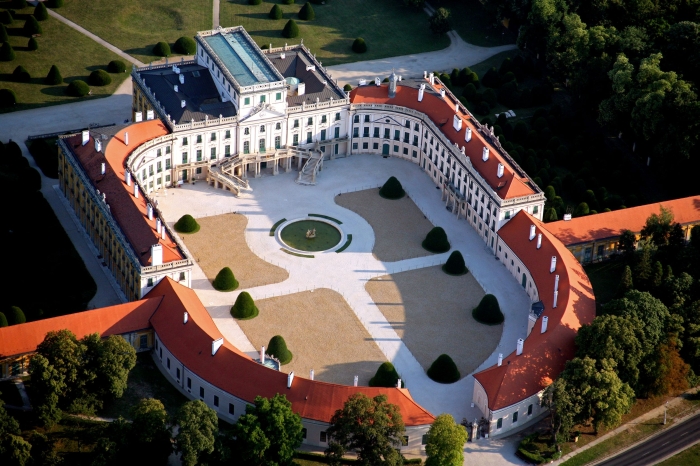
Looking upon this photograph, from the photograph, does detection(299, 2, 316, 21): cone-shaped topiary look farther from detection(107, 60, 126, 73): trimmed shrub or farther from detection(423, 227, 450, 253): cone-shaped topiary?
detection(423, 227, 450, 253): cone-shaped topiary

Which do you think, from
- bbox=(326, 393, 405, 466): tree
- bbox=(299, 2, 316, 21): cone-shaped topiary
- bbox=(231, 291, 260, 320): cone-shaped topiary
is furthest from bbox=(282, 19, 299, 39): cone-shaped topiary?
bbox=(326, 393, 405, 466): tree

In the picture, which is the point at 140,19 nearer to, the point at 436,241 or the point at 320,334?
the point at 436,241

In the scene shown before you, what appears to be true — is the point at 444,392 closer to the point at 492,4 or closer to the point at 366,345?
the point at 366,345

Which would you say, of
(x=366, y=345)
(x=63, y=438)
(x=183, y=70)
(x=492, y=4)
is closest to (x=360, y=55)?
(x=492, y=4)

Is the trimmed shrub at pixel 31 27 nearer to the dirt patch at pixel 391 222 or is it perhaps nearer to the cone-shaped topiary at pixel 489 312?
the dirt patch at pixel 391 222

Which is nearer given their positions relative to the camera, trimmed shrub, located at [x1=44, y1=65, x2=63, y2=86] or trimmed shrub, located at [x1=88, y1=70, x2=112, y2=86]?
trimmed shrub, located at [x1=44, y1=65, x2=63, y2=86]

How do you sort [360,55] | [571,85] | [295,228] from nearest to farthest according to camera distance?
[295,228], [571,85], [360,55]
